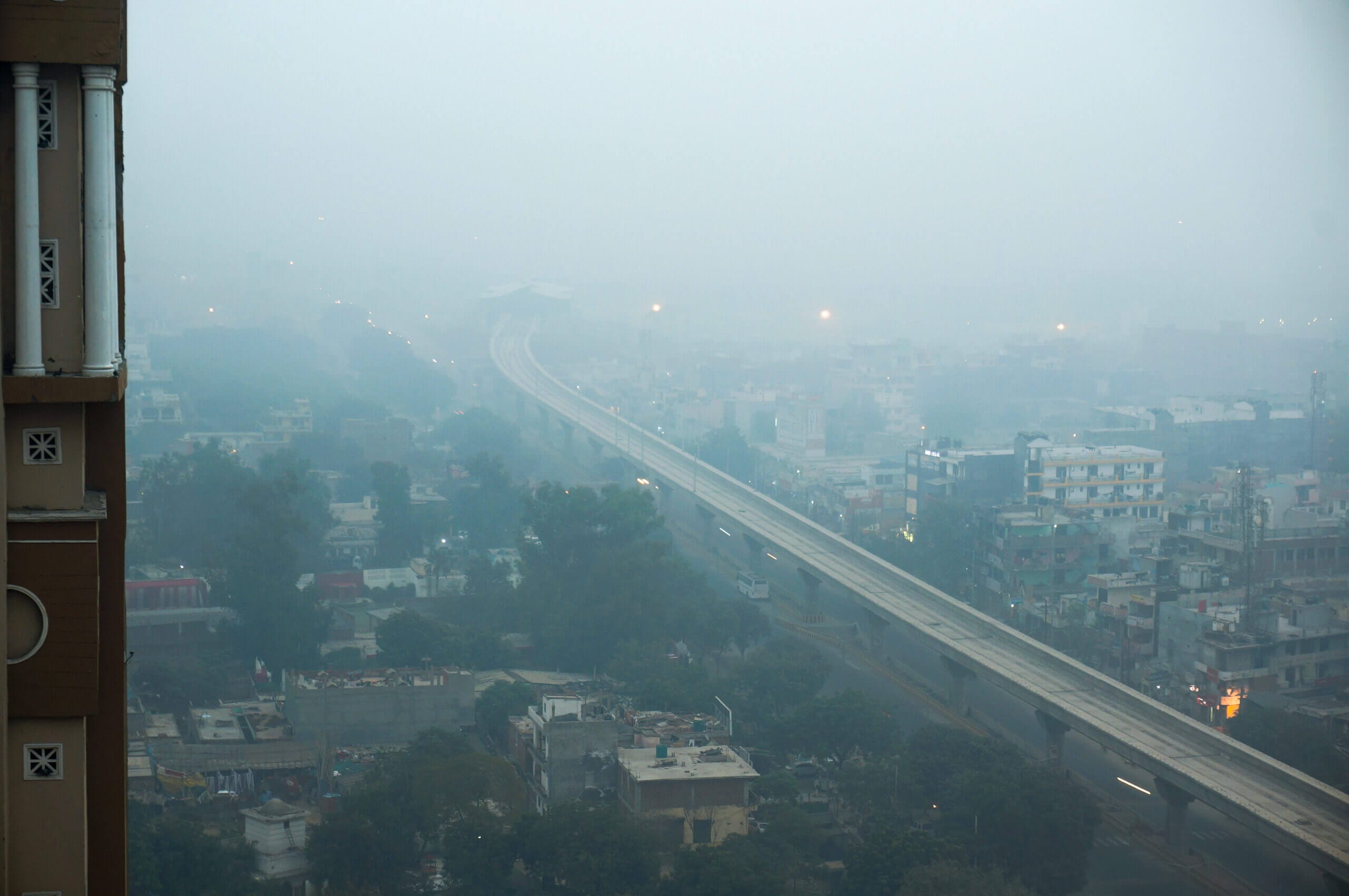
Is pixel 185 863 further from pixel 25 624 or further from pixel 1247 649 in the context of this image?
pixel 1247 649

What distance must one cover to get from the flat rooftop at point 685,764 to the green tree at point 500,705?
1041 millimetres

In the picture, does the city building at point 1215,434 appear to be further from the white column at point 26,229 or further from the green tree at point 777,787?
the white column at point 26,229

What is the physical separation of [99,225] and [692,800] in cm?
506

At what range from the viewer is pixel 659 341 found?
2864 cm

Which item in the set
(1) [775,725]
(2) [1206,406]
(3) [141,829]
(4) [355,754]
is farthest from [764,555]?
(2) [1206,406]

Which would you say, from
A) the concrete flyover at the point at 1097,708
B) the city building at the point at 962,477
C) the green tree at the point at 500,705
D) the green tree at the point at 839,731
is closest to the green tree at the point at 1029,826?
the concrete flyover at the point at 1097,708

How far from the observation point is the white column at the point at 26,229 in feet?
4.56

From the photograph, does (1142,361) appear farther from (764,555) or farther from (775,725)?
(775,725)

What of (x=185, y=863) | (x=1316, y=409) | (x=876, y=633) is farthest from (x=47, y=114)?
(x=1316, y=409)

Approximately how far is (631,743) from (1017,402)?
61.8ft

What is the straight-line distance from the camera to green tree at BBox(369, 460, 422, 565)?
1229 centimetres

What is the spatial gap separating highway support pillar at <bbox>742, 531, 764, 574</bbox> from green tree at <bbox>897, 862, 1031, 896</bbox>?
7180 millimetres

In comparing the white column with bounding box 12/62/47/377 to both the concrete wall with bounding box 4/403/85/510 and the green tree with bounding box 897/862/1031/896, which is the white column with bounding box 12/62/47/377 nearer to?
the concrete wall with bounding box 4/403/85/510

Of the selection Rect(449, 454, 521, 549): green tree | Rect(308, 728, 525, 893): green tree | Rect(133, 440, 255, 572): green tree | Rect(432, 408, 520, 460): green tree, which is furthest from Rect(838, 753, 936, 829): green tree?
Rect(432, 408, 520, 460): green tree
